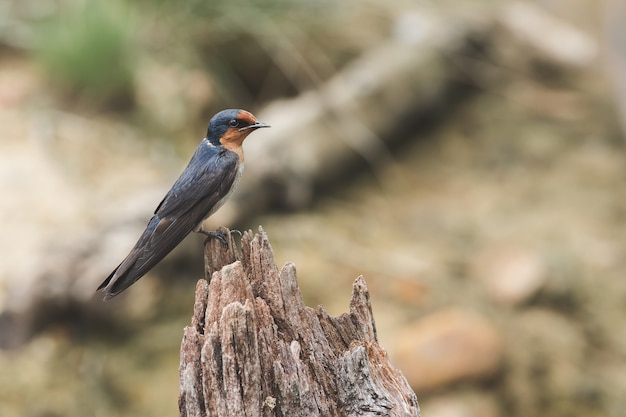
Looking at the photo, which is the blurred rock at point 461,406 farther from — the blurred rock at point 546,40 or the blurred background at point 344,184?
the blurred rock at point 546,40

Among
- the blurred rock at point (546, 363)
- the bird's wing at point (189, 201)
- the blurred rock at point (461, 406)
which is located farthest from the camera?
the blurred rock at point (546, 363)

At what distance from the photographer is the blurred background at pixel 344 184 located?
506cm

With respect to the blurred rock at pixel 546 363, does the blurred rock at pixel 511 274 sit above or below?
above

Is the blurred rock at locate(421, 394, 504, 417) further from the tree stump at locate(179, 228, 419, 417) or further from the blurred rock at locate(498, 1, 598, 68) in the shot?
the blurred rock at locate(498, 1, 598, 68)

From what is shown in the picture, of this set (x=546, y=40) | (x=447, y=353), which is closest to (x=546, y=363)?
(x=447, y=353)

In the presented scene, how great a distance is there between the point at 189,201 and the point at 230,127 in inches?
13.6

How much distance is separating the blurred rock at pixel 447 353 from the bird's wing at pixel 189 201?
2167mm

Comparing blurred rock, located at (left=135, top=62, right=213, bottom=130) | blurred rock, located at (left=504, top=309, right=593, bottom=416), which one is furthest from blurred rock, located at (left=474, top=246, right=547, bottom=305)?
blurred rock, located at (left=135, top=62, right=213, bottom=130)

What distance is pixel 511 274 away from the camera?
19.1 ft

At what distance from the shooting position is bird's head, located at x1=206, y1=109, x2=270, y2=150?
10.8ft

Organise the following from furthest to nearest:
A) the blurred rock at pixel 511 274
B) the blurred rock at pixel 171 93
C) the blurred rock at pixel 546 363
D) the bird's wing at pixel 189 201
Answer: the blurred rock at pixel 171 93 → the blurred rock at pixel 511 274 → the blurred rock at pixel 546 363 → the bird's wing at pixel 189 201

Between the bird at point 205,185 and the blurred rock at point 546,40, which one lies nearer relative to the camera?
the bird at point 205,185

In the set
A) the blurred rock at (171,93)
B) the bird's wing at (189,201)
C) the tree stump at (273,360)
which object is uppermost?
A: the blurred rock at (171,93)

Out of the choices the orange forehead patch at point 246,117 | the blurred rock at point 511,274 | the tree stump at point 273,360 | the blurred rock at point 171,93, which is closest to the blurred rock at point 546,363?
the blurred rock at point 511,274
